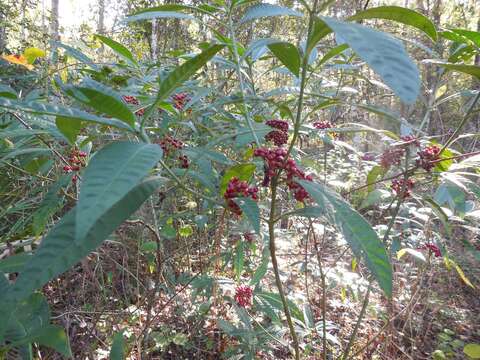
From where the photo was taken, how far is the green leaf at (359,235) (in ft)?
2.20

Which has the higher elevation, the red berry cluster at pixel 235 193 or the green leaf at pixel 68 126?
the green leaf at pixel 68 126

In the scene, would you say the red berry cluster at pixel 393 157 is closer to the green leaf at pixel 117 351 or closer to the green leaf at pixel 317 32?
the green leaf at pixel 317 32

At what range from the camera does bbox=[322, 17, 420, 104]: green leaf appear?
423 mm

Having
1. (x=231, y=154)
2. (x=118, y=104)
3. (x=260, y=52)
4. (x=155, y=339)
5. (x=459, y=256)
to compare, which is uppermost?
(x=260, y=52)

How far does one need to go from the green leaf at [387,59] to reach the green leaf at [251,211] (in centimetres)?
49

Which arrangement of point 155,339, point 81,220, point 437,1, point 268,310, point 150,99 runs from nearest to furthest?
point 81,220 → point 150,99 → point 268,310 → point 155,339 → point 437,1

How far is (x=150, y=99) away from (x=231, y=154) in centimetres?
146

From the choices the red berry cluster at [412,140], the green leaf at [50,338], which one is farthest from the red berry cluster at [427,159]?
the green leaf at [50,338]

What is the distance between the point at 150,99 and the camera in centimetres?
126

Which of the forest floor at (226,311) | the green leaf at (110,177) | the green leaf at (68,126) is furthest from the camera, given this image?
the forest floor at (226,311)

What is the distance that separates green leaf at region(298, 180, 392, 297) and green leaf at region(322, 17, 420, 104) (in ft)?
1.13

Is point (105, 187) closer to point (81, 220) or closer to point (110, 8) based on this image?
point (81, 220)

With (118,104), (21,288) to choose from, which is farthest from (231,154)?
(21,288)

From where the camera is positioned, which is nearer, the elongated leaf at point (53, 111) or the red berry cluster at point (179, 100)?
the elongated leaf at point (53, 111)
